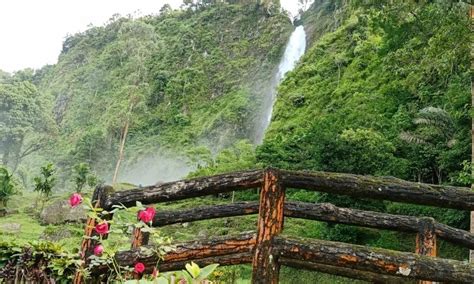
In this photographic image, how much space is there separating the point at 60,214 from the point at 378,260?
27042mm

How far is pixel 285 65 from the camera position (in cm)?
4934

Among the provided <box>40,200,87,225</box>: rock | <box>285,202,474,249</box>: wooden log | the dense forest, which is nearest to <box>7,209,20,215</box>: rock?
the dense forest

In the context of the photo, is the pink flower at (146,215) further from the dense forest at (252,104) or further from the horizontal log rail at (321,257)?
the dense forest at (252,104)

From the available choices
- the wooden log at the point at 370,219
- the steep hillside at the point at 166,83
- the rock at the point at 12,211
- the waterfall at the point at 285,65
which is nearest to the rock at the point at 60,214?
the rock at the point at 12,211

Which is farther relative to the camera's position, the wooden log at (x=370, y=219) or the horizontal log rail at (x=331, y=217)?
the wooden log at (x=370, y=219)

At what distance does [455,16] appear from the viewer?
772cm

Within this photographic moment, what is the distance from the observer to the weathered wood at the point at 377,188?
2564 mm

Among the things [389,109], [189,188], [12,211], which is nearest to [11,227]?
[12,211]

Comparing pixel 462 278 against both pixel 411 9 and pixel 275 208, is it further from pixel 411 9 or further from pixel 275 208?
pixel 411 9

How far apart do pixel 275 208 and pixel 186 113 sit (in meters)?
55.6

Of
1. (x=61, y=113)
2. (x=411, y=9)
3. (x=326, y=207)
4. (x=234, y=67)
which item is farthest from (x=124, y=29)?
(x=326, y=207)

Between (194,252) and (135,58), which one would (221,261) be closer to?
(194,252)

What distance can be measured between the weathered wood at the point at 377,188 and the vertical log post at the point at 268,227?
0.25 feet

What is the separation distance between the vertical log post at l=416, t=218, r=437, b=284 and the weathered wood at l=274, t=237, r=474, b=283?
1.38 metres
